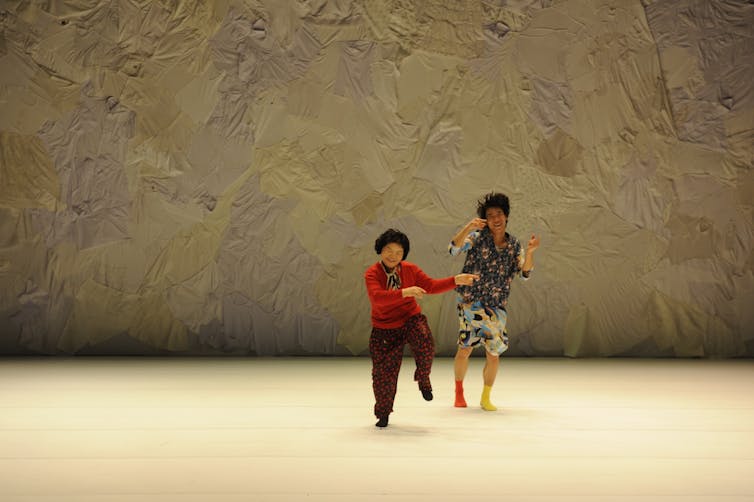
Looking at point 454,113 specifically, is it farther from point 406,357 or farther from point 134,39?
point 134,39

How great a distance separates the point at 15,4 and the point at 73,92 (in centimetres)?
74

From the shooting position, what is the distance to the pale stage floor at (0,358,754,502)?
227 centimetres

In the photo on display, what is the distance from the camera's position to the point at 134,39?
18.5 feet

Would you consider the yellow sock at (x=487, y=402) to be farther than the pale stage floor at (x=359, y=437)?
Yes

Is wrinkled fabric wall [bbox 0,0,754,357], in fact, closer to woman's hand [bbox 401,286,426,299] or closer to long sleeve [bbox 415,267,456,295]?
long sleeve [bbox 415,267,456,295]

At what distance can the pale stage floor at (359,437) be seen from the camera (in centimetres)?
227

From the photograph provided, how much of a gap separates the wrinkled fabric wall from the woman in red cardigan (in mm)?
2330

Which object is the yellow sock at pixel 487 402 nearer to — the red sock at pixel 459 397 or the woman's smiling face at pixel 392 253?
the red sock at pixel 459 397

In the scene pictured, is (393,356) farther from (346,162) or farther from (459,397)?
(346,162)

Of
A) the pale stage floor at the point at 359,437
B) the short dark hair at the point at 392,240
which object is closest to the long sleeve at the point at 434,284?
the short dark hair at the point at 392,240

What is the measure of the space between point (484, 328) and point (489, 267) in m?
0.29

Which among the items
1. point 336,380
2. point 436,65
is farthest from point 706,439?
point 436,65

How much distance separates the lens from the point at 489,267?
3.82m

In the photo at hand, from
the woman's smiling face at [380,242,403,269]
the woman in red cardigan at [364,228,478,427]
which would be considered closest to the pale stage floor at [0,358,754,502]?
the woman in red cardigan at [364,228,478,427]
